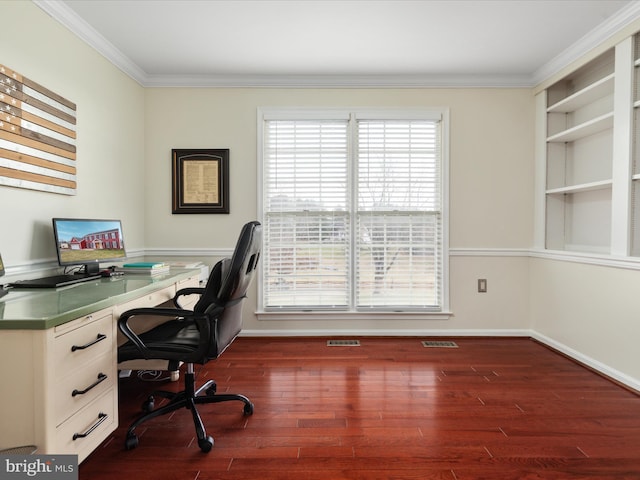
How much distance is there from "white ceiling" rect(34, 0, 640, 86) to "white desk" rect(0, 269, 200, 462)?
2.00 metres

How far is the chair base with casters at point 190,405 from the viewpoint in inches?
77.5

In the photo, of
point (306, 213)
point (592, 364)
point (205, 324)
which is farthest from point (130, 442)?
point (592, 364)

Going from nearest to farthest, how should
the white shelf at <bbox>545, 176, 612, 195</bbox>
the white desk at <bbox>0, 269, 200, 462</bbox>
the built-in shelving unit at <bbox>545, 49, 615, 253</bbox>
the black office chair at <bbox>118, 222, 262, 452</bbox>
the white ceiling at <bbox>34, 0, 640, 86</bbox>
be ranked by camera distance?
the white desk at <bbox>0, 269, 200, 462</bbox> → the black office chair at <bbox>118, 222, 262, 452</bbox> → the white ceiling at <bbox>34, 0, 640, 86</bbox> → the white shelf at <bbox>545, 176, 612, 195</bbox> → the built-in shelving unit at <bbox>545, 49, 615, 253</bbox>

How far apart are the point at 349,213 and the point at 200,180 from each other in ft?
4.94

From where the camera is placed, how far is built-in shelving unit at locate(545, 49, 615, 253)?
3.19m

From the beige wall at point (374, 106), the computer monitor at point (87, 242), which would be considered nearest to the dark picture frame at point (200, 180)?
the beige wall at point (374, 106)

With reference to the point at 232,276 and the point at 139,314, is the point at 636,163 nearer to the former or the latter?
the point at 232,276

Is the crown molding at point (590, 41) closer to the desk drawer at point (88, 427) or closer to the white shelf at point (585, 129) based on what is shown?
the white shelf at point (585, 129)

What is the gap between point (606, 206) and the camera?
10.6 feet

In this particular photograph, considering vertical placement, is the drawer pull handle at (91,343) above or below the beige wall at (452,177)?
below

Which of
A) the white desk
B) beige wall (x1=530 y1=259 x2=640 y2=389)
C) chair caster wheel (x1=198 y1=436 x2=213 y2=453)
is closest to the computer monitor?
the white desk

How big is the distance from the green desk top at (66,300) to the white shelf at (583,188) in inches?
127

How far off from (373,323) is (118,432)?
7.91 ft

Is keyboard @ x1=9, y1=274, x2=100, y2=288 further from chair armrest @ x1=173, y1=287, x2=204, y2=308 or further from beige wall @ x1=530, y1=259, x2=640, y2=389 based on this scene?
beige wall @ x1=530, y1=259, x2=640, y2=389
